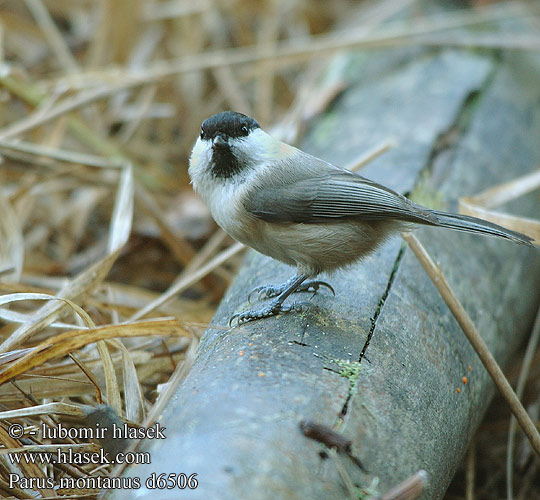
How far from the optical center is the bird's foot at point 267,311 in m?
1.90

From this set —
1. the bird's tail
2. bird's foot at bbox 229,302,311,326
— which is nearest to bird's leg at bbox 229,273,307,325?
bird's foot at bbox 229,302,311,326

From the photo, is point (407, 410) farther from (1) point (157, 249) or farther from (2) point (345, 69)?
(2) point (345, 69)

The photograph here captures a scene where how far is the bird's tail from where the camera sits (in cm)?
199

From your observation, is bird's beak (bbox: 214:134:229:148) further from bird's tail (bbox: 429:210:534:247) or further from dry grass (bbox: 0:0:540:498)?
bird's tail (bbox: 429:210:534:247)

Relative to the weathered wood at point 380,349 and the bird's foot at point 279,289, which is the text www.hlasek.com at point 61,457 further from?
the bird's foot at point 279,289

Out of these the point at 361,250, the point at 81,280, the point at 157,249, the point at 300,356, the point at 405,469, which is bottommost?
the point at 405,469

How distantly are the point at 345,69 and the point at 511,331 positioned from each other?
205 cm

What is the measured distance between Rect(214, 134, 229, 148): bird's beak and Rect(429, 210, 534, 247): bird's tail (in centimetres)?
75

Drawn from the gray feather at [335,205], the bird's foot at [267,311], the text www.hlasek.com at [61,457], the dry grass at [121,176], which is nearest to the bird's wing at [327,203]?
the gray feather at [335,205]

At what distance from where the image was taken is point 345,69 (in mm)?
3854

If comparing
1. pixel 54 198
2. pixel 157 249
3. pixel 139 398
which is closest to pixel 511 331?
pixel 139 398

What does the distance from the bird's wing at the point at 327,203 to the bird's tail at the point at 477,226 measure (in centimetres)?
4

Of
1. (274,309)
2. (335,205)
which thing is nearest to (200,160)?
(335,205)

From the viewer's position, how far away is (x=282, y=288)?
6.91 feet
